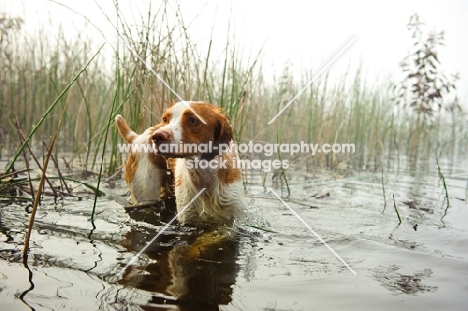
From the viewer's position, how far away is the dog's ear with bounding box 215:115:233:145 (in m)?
3.44

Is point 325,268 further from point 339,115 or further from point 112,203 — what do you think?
point 339,115

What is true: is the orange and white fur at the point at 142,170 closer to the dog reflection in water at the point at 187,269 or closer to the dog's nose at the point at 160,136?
the dog reflection in water at the point at 187,269

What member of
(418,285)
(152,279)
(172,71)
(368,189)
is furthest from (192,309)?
(368,189)

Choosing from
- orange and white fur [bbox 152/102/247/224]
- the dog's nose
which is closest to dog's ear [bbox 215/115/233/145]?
orange and white fur [bbox 152/102/247/224]

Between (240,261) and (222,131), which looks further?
(222,131)

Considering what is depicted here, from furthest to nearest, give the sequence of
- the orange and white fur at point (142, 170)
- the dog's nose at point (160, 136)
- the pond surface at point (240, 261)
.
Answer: the orange and white fur at point (142, 170)
the dog's nose at point (160, 136)
the pond surface at point (240, 261)

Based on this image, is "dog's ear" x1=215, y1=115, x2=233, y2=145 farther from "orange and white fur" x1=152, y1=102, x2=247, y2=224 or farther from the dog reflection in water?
the dog reflection in water

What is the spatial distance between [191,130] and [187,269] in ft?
3.78

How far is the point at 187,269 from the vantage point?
239 centimetres

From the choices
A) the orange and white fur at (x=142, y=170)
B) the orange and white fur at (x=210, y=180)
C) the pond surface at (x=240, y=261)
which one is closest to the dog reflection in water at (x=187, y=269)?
the pond surface at (x=240, y=261)

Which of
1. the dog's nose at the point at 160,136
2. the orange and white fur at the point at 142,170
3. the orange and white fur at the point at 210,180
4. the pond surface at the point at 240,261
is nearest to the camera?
the pond surface at the point at 240,261

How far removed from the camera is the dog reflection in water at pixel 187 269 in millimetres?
1993

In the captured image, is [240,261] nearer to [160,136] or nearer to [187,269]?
[187,269]

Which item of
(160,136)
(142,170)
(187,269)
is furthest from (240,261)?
(142,170)
